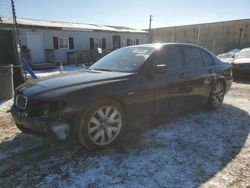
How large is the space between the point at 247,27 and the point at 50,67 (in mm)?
22743

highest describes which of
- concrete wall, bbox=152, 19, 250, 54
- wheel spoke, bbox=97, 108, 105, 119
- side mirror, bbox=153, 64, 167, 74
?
concrete wall, bbox=152, 19, 250, 54

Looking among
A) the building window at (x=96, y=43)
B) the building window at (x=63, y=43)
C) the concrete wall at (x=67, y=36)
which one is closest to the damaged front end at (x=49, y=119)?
the concrete wall at (x=67, y=36)

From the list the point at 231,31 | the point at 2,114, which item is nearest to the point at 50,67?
the point at 2,114

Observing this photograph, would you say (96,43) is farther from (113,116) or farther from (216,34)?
(113,116)

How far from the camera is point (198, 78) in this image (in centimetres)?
493

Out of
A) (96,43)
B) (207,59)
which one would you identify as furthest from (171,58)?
(96,43)

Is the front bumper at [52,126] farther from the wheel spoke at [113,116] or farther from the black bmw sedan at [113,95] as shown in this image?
the wheel spoke at [113,116]

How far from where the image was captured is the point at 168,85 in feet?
13.9

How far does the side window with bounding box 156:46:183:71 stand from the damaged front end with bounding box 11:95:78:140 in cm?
198

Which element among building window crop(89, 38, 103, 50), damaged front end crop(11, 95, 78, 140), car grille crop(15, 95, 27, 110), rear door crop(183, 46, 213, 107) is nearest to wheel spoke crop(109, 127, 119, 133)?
damaged front end crop(11, 95, 78, 140)

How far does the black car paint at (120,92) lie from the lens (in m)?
3.11

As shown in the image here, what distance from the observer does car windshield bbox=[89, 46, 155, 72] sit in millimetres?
4090

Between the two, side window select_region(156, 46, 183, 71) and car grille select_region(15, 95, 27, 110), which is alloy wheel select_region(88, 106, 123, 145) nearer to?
car grille select_region(15, 95, 27, 110)

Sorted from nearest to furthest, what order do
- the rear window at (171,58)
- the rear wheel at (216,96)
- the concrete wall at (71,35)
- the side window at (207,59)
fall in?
1. the rear window at (171,58)
2. the side window at (207,59)
3. the rear wheel at (216,96)
4. the concrete wall at (71,35)
